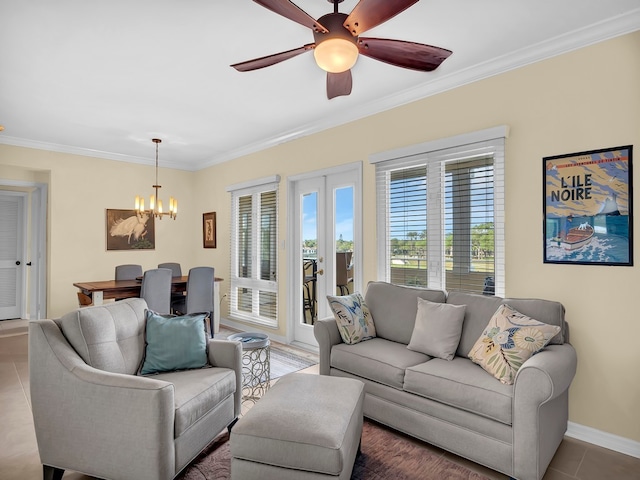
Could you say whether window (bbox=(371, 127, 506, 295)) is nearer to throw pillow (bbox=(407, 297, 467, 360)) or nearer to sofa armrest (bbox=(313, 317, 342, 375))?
throw pillow (bbox=(407, 297, 467, 360))

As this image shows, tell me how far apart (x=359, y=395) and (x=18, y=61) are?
11.3 ft

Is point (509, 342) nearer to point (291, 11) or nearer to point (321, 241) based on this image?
point (291, 11)

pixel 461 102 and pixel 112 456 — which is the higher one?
pixel 461 102

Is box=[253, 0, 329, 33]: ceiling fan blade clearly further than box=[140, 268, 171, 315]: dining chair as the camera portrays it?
No

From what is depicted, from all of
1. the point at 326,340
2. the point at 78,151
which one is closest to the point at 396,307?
the point at 326,340

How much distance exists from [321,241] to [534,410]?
113 inches

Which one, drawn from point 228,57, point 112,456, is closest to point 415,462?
point 112,456

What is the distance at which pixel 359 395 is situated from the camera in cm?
215

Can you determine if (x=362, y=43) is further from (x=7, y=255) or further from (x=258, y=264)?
(x=7, y=255)

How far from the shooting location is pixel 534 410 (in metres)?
1.95

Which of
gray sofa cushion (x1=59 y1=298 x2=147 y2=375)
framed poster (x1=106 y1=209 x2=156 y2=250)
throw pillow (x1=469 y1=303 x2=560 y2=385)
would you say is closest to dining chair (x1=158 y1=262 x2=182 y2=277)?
framed poster (x1=106 y1=209 x2=156 y2=250)

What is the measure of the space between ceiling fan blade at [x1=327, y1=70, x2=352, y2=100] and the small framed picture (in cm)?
417

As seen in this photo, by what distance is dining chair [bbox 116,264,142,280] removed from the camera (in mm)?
5012

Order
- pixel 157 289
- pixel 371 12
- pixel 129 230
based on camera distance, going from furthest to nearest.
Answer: pixel 129 230, pixel 157 289, pixel 371 12
